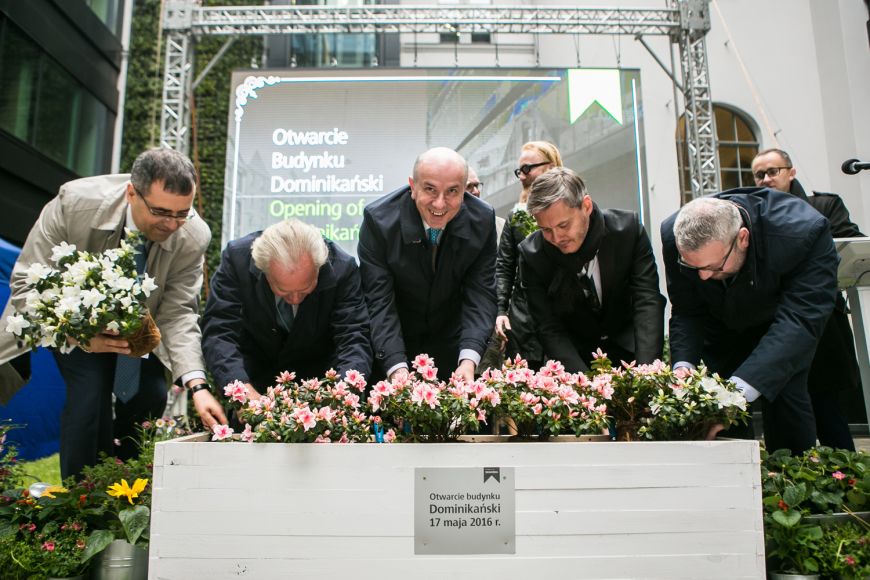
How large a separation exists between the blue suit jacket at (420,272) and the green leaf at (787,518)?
3.50ft

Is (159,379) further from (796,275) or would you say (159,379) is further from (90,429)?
(796,275)

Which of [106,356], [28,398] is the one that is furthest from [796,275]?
[28,398]

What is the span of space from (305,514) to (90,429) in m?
1.09

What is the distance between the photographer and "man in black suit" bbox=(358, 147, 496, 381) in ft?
7.93

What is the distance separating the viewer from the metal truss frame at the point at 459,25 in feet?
22.9

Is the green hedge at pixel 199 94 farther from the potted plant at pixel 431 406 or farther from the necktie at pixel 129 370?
the potted plant at pixel 431 406

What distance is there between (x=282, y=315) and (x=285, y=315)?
11 millimetres

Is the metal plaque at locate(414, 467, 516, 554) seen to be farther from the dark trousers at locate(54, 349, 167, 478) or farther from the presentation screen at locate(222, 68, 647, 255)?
the presentation screen at locate(222, 68, 647, 255)

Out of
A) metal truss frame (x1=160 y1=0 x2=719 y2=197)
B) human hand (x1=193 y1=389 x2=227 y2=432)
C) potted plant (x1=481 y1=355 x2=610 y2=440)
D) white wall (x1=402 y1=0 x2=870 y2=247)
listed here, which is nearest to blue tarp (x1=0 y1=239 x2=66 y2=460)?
metal truss frame (x1=160 y1=0 x2=719 y2=197)

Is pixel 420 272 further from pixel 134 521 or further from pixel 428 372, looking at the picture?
pixel 134 521

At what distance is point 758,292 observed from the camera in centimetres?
229

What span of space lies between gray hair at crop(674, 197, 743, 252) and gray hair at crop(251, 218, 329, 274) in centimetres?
116

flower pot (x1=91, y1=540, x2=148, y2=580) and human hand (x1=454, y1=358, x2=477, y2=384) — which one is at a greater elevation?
human hand (x1=454, y1=358, x2=477, y2=384)

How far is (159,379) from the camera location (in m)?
2.85
